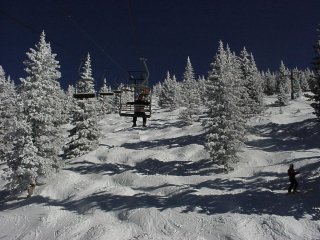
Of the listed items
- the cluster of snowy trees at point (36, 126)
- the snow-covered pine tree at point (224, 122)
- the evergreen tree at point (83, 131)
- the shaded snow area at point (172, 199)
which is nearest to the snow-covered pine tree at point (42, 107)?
the cluster of snowy trees at point (36, 126)

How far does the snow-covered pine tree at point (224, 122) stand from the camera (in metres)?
33.9

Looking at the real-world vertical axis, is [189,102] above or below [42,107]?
above

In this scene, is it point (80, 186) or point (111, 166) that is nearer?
point (80, 186)

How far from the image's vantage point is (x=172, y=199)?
27.5 metres

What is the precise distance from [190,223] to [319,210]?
8.17 m

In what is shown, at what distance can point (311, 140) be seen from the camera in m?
43.3

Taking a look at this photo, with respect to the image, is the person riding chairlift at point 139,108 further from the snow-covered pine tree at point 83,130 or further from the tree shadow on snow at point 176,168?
A: the snow-covered pine tree at point 83,130

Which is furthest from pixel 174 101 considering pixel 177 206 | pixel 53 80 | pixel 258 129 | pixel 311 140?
pixel 177 206

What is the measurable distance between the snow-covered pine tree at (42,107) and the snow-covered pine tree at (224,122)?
577 inches

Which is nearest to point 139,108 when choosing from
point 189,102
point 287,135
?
point 287,135

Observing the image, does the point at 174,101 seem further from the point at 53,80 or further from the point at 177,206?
the point at 177,206

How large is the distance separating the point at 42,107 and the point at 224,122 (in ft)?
56.4

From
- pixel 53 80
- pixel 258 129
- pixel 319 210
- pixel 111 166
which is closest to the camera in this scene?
pixel 319 210

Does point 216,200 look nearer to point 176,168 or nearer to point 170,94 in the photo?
point 176,168
